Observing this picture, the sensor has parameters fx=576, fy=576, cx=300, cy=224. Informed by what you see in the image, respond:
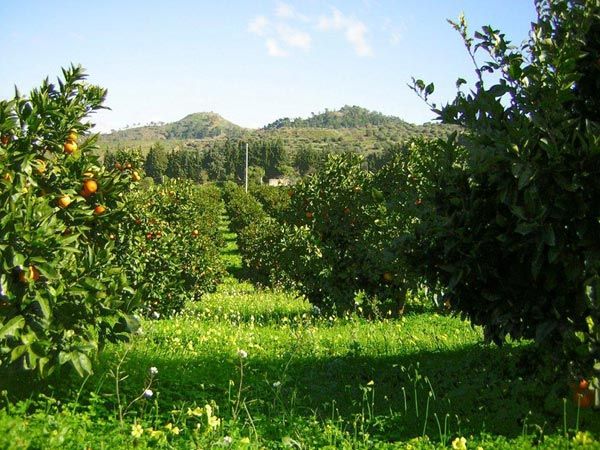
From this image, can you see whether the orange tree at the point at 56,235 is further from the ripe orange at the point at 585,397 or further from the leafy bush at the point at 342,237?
the leafy bush at the point at 342,237

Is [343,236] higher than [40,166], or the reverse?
[40,166]

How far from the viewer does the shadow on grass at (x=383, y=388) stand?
4.46m

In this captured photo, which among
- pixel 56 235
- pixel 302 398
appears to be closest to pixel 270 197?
pixel 302 398

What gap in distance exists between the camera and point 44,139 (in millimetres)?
4945

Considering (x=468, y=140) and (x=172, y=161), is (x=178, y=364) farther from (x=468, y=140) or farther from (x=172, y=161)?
(x=172, y=161)

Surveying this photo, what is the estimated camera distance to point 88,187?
16.7 ft

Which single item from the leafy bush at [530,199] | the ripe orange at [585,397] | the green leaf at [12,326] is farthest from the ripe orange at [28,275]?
the ripe orange at [585,397]

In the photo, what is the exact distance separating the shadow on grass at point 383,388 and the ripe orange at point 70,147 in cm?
197

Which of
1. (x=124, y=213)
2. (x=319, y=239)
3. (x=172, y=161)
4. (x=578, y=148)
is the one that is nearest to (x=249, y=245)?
(x=319, y=239)

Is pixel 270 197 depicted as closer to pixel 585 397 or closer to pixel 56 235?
pixel 56 235

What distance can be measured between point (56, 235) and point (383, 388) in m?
3.39

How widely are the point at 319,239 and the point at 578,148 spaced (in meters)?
7.67

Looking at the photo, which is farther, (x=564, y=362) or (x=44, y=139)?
(x=44, y=139)

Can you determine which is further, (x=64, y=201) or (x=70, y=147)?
(x=70, y=147)
